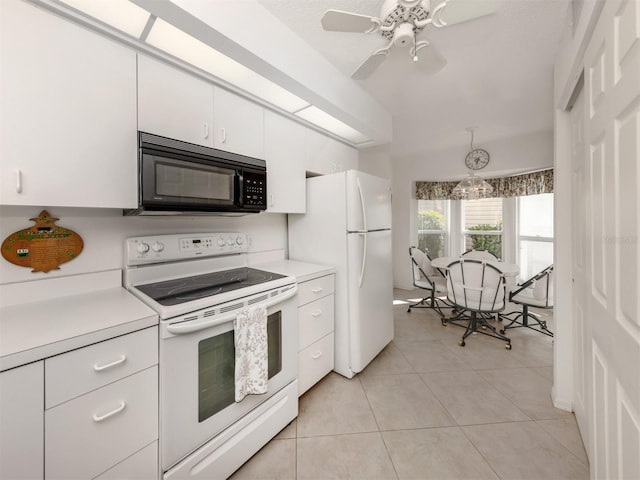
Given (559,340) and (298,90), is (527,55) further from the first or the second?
(559,340)

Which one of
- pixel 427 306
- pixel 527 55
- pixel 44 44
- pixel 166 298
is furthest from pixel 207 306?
pixel 427 306

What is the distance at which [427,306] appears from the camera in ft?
13.0

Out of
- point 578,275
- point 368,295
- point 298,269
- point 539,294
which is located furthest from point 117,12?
point 539,294

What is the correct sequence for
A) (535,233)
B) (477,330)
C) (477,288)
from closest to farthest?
1. (477,288)
2. (477,330)
3. (535,233)

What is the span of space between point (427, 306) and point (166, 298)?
12.0 feet

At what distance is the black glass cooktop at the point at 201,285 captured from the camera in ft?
4.29

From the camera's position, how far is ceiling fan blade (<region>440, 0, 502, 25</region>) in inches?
45.0

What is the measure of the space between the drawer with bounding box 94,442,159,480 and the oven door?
38mm

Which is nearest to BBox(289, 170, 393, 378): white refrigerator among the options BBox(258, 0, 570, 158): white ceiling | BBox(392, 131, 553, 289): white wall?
BBox(258, 0, 570, 158): white ceiling

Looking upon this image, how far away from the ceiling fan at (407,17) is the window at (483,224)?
3971 millimetres

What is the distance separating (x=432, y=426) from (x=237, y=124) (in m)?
2.36

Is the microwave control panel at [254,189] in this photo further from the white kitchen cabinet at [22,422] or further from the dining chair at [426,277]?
the dining chair at [426,277]

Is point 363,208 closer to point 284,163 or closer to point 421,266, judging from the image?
point 284,163

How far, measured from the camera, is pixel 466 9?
121cm
